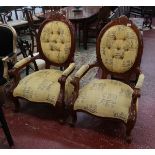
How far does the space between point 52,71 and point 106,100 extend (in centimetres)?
77

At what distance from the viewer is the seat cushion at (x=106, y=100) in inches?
78.7

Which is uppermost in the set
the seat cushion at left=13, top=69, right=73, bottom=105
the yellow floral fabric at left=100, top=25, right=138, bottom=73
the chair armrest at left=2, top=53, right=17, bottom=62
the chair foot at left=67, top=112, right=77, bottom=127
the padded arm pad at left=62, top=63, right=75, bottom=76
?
the yellow floral fabric at left=100, top=25, right=138, bottom=73

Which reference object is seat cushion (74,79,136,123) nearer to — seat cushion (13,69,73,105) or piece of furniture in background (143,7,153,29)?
seat cushion (13,69,73,105)

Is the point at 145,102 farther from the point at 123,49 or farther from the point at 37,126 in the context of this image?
the point at 37,126

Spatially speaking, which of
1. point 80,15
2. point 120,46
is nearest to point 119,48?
point 120,46

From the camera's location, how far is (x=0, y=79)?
2.47 meters

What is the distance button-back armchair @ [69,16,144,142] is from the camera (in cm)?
201

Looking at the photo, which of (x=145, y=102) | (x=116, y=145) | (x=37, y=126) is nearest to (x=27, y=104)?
(x=37, y=126)

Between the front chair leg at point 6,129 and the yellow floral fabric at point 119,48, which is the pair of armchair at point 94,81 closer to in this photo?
the yellow floral fabric at point 119,48

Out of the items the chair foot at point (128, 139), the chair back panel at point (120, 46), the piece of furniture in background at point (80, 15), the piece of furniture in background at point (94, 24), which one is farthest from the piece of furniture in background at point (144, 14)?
the chair foot at point (128, 139)

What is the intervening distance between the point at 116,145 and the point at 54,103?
2.25 ft

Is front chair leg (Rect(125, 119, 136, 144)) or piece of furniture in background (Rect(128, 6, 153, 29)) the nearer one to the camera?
front chair leg (Rect(125, 119, 136, 144))

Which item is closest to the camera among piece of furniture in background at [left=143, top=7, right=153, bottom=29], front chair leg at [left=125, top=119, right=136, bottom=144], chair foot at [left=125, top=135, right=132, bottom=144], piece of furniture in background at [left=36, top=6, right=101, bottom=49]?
front chair leg at [left=125, top=119, right=136, bottom=144]

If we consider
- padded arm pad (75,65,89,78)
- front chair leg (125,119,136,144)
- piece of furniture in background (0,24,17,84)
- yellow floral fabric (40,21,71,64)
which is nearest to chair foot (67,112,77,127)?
padded arm pad (75,65,89,78)
